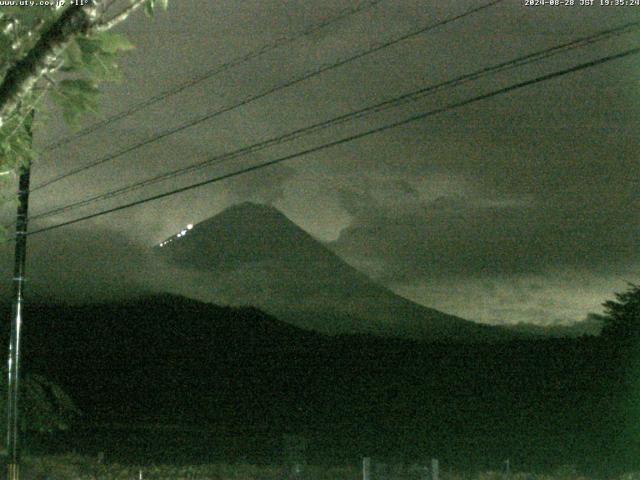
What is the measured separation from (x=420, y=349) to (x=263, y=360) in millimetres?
17447

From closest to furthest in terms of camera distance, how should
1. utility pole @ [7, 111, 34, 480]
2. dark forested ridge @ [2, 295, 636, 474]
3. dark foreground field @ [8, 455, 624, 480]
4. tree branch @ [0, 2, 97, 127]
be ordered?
tree branch @ [0, 2, 97, 127], utility pole @ [7, 111, 34, 480], dark foreground field @ [8, 455, 624, 480], dark forested ridge @ [2, 295, 636, 474]

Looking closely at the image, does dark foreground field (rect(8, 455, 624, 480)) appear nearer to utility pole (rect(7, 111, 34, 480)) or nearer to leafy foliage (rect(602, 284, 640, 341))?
utility pole (rect(7, 111, 34, 480))

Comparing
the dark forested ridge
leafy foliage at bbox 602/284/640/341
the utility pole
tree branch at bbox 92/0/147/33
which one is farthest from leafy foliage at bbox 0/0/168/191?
leafy foliage at bbox 602/284/640/341

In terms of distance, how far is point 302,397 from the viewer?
250 feet

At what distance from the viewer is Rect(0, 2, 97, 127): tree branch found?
525cm

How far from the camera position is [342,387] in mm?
79688

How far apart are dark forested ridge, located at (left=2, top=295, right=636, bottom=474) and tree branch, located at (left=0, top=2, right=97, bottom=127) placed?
28.3 meters

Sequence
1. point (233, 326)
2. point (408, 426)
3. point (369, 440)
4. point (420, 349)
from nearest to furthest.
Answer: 1. point (369, 440)
2. point (408, 426)
3. point (420, 349)
4. point (233, 326)

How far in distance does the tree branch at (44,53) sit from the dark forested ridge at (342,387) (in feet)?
92.9

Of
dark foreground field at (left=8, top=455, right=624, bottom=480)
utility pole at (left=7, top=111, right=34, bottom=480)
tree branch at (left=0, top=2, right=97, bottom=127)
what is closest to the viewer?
tree branch at (left=0, top=2, right=97, bottom=127)

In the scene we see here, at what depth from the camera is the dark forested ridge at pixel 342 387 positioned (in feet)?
140

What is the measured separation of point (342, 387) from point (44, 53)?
248 feet

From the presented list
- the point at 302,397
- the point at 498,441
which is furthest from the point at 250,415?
the point at 498,441

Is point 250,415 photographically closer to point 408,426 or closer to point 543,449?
point 408,426
